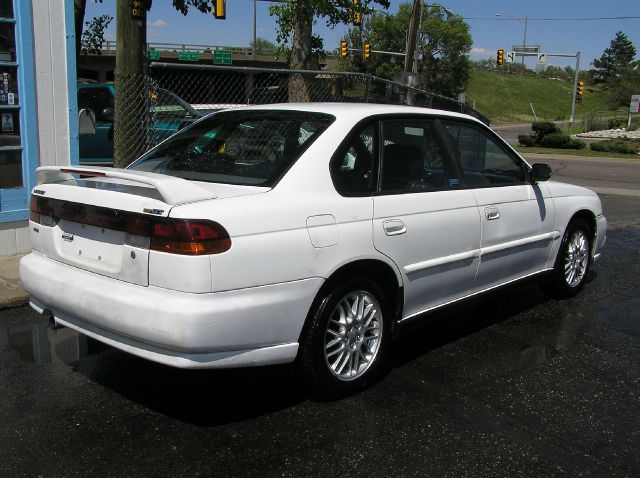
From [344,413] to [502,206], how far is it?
79.7 inches

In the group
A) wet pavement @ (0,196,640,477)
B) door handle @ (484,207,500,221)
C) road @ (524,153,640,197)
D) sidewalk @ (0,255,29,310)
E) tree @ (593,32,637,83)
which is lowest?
road @ (524,153,640,197)

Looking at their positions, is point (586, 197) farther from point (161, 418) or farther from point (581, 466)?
point (161, 418)

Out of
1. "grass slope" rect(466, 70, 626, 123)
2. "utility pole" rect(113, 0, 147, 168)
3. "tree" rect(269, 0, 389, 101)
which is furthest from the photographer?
"grass slope" rect(466, 70, 626, 123)

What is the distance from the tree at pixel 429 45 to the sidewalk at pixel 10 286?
6944 cm

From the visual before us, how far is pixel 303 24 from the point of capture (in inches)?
530

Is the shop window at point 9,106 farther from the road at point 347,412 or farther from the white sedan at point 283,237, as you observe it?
the white sedan at point 283,237

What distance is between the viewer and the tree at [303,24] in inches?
390

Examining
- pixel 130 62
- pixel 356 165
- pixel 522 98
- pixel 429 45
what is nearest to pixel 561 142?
pixel 130 62

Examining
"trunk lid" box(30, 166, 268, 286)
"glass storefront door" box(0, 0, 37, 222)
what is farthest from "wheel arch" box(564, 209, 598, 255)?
"glass storefront door" box(0, 0, 37, 222)

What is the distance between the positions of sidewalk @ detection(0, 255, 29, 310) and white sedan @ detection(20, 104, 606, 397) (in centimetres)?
164

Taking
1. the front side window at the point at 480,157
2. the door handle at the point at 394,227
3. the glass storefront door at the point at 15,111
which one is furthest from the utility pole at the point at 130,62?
the door handle at the point at 394,227

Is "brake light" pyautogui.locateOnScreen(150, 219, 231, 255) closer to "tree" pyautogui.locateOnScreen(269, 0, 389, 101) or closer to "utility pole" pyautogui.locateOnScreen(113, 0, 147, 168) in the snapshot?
"utility pole" pyautogui.locateOnScreen(113, 0, 147, 168)

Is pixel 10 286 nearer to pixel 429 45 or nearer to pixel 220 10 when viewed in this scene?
pixel 220 10

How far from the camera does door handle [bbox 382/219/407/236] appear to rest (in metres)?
3.85
